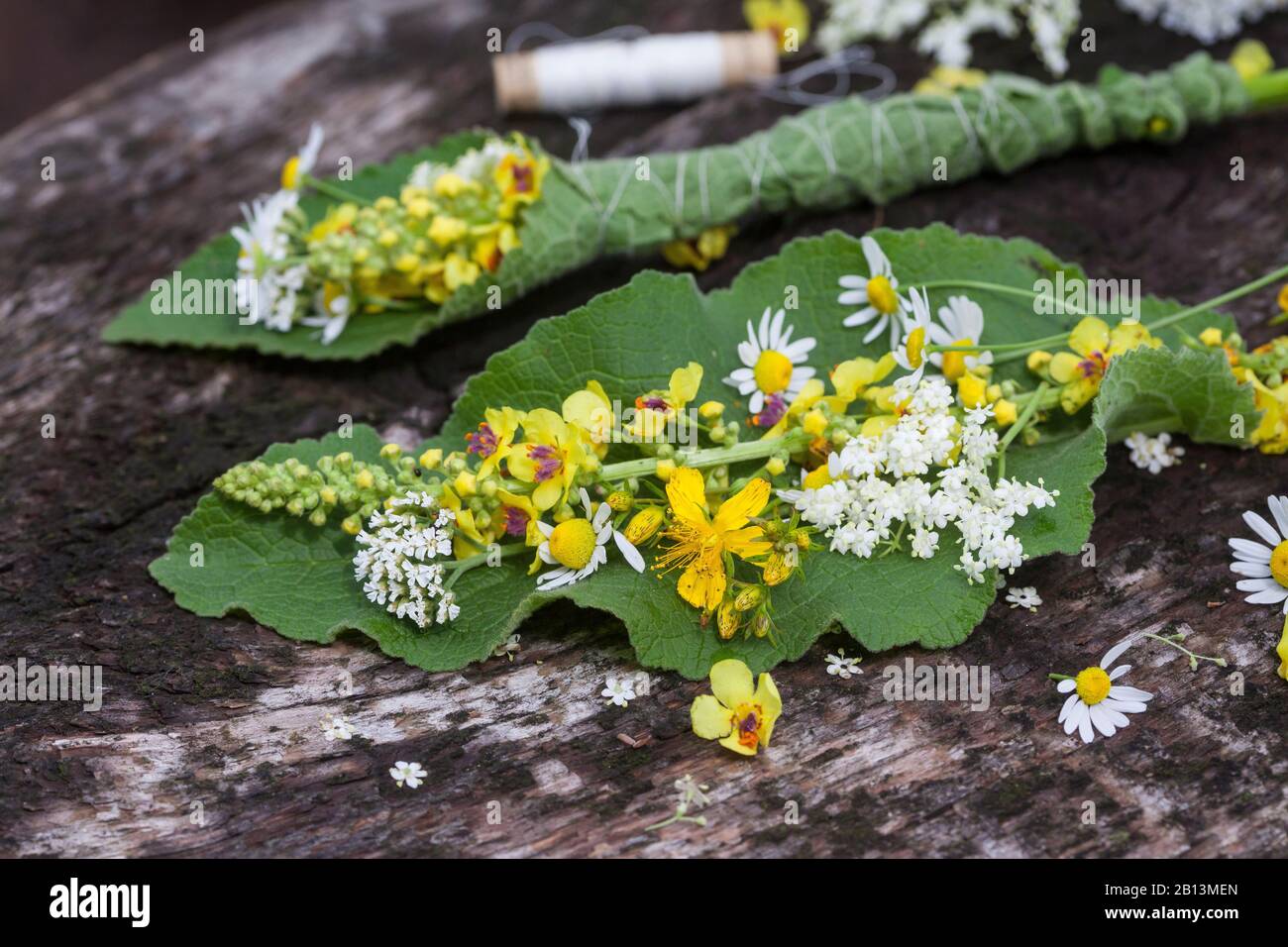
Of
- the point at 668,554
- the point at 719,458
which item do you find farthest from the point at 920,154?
the point at 668,554

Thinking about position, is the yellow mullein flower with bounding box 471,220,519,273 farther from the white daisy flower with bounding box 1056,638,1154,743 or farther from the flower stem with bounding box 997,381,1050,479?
the white daisy flower with bounding box 1056,638,1154,743

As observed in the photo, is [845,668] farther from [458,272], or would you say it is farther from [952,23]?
[952,23]

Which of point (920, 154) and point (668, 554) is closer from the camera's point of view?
point (668, 554)

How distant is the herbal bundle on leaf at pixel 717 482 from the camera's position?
1205 millimetres

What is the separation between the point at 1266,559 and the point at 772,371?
579 mm

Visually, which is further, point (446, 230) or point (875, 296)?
point (446, 230)

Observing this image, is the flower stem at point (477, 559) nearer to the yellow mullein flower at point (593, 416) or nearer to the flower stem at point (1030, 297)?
the yellow mullein flower at point (593, 416)

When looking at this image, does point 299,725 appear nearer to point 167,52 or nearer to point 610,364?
point 610,364

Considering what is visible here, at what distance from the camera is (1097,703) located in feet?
3.91

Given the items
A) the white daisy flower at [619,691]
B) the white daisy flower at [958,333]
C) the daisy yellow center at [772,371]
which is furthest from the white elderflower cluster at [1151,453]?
the white daisy flower at [619,691]

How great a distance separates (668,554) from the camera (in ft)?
4.00

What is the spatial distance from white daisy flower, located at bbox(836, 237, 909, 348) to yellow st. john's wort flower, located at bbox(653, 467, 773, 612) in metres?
0.33

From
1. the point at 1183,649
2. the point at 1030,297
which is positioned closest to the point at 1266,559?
the point at 1183,649

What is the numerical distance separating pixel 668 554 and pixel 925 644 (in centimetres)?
27
